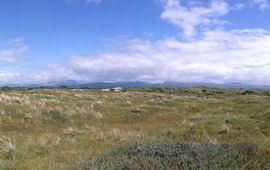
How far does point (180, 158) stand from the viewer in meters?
10.0

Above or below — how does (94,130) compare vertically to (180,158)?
below

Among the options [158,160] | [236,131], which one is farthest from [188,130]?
[158,160]

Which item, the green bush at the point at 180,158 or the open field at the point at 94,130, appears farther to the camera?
the open field at the point at 94,130

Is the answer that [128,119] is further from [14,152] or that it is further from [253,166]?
[253,166]

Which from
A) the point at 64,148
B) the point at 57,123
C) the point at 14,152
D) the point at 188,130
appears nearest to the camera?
the point at 14,152

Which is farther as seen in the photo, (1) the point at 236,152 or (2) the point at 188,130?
(2) the point at 188,130

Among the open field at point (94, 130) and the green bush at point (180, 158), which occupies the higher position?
the green bush at point (180, 158)

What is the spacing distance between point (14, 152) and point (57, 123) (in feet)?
42.3

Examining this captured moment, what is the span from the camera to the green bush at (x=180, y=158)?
9484 millimetres

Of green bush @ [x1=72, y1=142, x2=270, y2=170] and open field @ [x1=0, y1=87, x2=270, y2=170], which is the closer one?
green bush @ [x1=72, y1=142, x2=270, y2=170]

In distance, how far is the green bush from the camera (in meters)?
9.48

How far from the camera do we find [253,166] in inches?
372

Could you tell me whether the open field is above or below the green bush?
below

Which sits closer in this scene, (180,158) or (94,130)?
(180,158)
